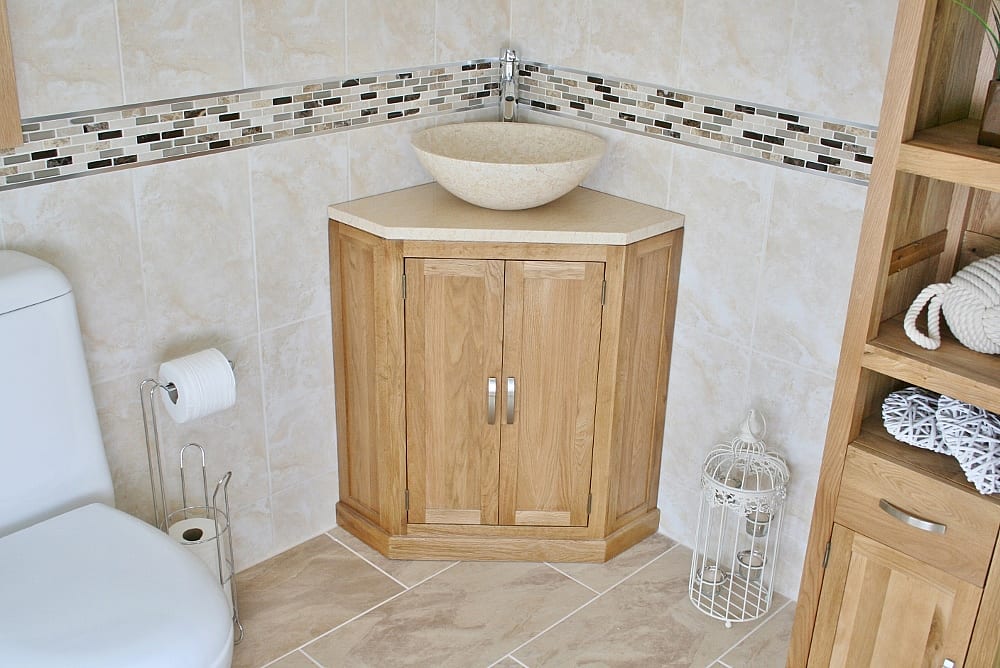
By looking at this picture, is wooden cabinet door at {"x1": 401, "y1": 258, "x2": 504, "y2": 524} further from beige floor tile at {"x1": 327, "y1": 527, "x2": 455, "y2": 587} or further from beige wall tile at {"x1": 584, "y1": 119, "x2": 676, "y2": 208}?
beige wall tile at {"x1": 584, "y1": 119, "x2": 676, "y2": 208}

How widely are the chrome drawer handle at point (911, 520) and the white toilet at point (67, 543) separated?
108 cm

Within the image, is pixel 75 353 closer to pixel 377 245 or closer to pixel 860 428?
pixel 377 245

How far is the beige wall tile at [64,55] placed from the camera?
5.75 ft

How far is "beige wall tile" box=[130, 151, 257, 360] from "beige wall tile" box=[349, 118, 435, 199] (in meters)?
0.29

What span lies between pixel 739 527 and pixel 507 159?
105 cm

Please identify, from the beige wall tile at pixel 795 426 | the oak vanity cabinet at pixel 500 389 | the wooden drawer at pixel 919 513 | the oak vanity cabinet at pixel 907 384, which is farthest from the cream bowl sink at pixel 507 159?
the wooden drawer at pixel 919 513

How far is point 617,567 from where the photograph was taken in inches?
97.1

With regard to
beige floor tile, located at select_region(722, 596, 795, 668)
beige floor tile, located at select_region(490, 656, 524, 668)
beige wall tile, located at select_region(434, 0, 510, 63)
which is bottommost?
beige floor tile, located at select_region(722, 596, 795, 668)

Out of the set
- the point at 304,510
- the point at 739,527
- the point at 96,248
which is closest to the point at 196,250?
the point at 96,248

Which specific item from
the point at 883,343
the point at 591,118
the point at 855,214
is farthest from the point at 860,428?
the point at 591,118

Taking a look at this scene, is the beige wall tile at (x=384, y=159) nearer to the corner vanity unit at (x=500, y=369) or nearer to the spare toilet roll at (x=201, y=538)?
the corner vanity unit at (x=500, y=369)

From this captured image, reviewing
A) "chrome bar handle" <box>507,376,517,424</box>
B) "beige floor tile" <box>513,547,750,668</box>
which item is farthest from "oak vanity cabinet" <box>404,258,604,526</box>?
"beige floor tile" <box>513,547,750,668</box>

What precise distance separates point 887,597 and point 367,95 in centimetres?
148

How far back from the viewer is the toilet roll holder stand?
82.9 inches
